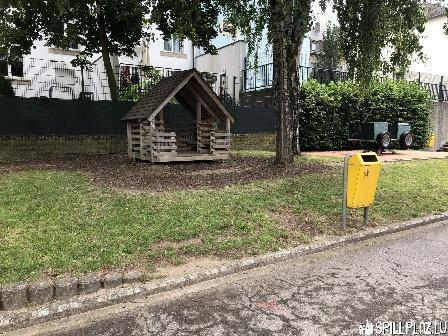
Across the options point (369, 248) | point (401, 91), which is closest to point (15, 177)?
point (369, 248)

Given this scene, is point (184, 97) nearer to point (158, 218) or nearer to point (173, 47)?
point (158, 218)

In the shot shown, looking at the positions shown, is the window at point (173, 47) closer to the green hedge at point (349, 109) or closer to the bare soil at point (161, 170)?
the green hedge at point (349, 109)

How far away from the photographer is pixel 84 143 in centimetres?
1377

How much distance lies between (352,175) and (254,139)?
10.2m

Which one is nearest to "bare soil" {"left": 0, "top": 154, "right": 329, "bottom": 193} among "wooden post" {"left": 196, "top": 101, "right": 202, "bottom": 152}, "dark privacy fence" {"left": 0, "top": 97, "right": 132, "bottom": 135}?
"wooden post" {"left": 196, "top": 101, "right": 202, "bottom": 152}

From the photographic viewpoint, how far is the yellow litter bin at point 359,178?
6.05m

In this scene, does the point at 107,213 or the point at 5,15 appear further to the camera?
the point at 5,15

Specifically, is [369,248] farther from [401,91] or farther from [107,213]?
[401,91]

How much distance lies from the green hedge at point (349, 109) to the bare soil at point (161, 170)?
431cm

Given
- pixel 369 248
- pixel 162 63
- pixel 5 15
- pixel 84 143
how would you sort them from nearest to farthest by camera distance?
pixel 369 248 → pixel 84 143 → pixel 5 15 → pixel 162 63

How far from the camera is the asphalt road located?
3.50 meters

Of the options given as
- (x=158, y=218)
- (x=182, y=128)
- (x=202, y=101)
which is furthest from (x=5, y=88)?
(x=158, y=218)

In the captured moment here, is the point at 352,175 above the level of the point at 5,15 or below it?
below

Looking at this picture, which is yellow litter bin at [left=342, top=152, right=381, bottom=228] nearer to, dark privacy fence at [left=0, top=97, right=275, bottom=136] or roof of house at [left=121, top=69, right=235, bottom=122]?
roof of house at [left=121, top=69, right=235, bottom=122]
